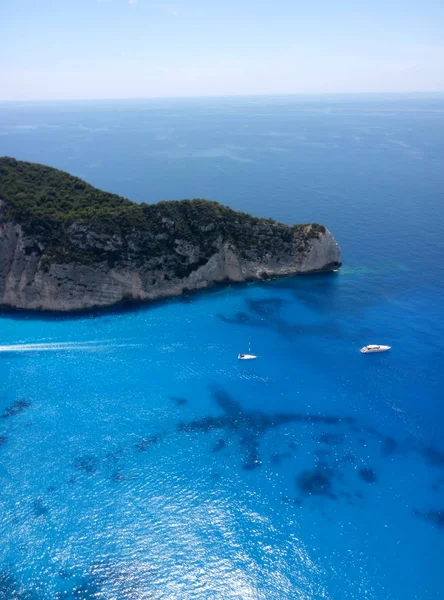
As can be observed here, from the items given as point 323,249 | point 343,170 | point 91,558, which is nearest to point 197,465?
point 91,558

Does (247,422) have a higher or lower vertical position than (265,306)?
lower

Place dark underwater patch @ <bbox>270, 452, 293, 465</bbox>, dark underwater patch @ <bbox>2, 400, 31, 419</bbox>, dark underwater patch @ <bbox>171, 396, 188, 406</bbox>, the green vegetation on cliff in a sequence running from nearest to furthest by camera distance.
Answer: dark underwater patch @ <bbox>270, 452, 293, 465</bbox> < dark underwater patch @ <bbox>2, 400, 31, 419</bbox> < dark underwater patch @ <bbox>171, 396, 188, 406</bbox> < the green vegetation on cliff

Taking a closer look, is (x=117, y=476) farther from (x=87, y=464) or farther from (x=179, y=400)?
(x=179, y=400)

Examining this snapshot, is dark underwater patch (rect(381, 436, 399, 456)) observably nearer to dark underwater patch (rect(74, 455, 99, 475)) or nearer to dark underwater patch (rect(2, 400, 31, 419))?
dark underwater patch (rect(74, 455, 99, 475))

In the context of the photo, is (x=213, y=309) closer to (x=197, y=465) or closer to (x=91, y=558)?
(x=197, y=465)

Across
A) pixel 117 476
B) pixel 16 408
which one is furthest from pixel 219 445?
pixel 16 408

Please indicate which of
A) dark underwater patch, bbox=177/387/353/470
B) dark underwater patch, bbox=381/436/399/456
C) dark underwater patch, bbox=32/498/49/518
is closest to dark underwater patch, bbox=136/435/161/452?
dark underwater patch, bbox=177/387/353/470
